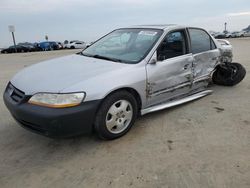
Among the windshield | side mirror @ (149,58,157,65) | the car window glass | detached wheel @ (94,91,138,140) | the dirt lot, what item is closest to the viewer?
the dirt lot

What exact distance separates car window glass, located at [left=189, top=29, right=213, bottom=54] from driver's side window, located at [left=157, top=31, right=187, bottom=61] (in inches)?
10.4

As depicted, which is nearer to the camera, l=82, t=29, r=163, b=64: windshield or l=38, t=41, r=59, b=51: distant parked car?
l=82, t=29, r=163, b=64: windshield

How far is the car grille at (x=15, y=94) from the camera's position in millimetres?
3057

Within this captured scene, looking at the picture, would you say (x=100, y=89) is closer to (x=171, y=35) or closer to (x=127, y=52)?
(x=127, y=52)

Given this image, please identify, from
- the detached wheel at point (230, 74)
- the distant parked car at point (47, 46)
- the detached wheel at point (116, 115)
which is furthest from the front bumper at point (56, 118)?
the distant parked car at point (47, 46)

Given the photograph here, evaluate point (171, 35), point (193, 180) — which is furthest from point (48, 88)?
point (171, 35)

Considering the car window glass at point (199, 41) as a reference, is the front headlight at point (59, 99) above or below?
below

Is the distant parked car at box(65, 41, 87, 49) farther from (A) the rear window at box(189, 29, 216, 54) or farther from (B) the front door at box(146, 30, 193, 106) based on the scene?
(B) the front door at box(146, 30, 193, 106)

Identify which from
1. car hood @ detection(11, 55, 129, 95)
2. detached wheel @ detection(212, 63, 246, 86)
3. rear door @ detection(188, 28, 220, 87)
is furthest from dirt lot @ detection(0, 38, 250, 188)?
detached wheel @ detection(212, 63, 246, 86)

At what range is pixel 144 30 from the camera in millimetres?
4211

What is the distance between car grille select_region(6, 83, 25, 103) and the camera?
10.0 ft

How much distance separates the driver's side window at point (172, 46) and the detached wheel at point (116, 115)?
0.89m

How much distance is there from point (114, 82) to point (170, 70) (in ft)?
3.75

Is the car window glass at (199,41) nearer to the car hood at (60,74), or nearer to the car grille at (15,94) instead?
the car hood at (60,74)
